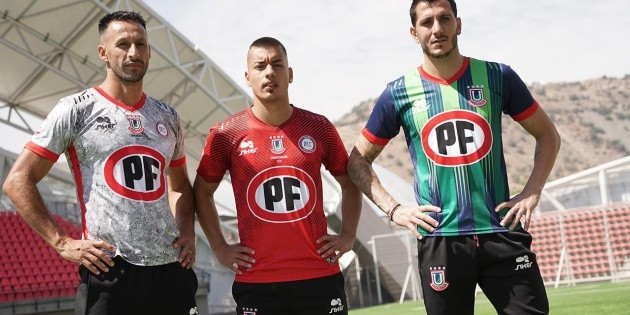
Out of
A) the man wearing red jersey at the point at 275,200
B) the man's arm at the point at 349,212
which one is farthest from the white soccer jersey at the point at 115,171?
the man's arm at the point at 349,212

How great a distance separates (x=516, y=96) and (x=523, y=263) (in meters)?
0.84

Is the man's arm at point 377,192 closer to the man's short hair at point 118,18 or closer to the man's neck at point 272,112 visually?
the man's neck at point 272,112

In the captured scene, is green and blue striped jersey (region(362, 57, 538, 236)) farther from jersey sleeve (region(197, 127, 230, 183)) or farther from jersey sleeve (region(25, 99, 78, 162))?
jersey sleeve (region(25, 99, 78, 162))

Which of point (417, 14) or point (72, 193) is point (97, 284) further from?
point (72, 193)

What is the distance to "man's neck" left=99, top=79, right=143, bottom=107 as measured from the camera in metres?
4.20

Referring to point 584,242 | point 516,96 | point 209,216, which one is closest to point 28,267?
point 584,242

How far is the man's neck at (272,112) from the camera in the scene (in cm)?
452

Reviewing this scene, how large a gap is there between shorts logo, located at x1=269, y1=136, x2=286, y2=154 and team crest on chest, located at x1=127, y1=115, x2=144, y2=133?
0.71m

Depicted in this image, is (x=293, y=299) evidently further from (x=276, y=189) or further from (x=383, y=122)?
(x=383, y=122)

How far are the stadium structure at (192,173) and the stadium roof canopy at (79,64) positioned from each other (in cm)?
3

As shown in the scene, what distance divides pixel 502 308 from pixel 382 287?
24.3 meters

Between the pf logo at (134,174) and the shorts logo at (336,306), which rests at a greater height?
the pf logo at (134,174)

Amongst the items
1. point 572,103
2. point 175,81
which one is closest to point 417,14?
point 175,81

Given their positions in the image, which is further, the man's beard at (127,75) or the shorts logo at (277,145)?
the shorts logo at (277,145)
